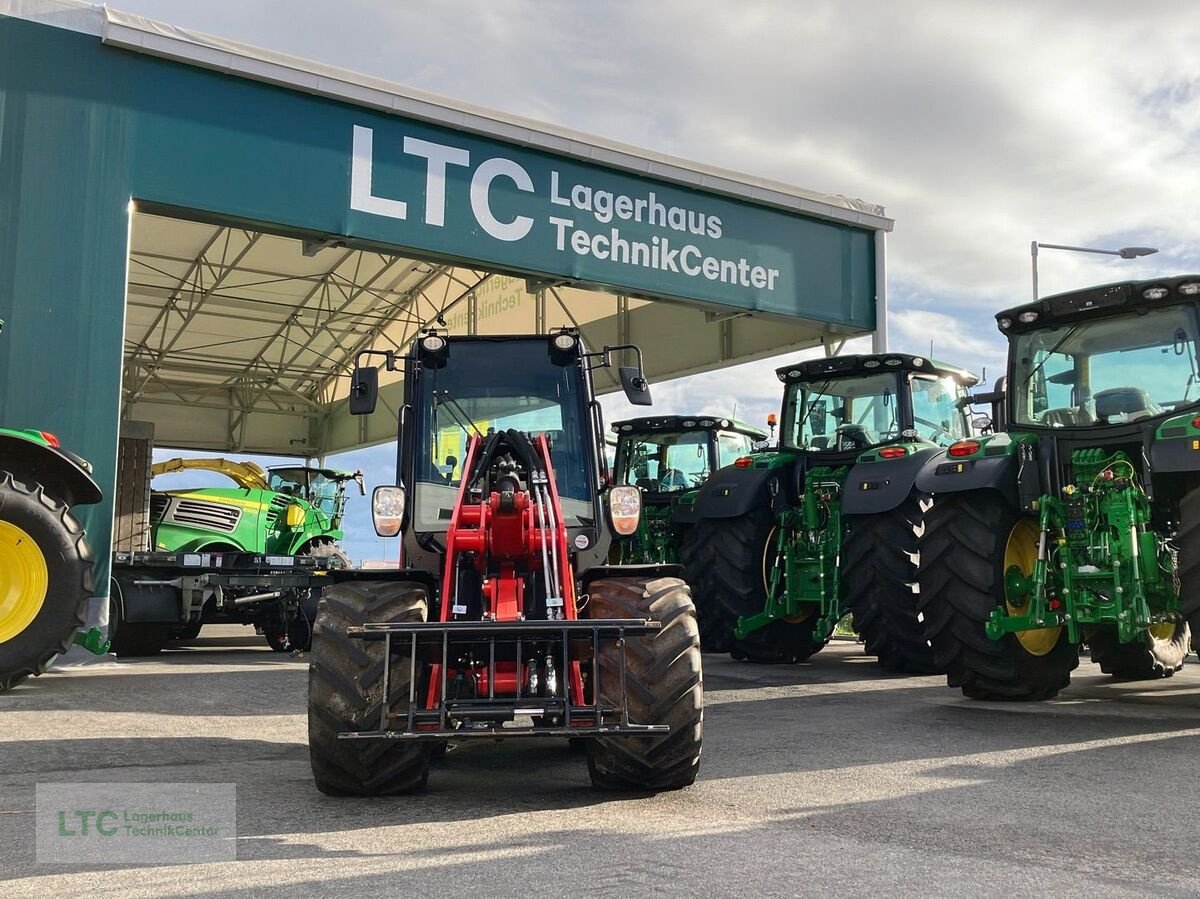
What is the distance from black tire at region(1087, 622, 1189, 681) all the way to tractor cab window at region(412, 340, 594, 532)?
5.07 metres

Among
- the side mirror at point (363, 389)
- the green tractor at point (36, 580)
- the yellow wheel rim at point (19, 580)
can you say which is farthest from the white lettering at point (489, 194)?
the side mirror at point (363, 389)

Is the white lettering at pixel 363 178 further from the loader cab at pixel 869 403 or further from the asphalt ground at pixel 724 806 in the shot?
the asphalt ground at pixel 724 806

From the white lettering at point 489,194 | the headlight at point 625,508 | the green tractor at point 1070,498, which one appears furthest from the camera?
the white lettering at point 489,194

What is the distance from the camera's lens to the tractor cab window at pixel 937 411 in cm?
1058

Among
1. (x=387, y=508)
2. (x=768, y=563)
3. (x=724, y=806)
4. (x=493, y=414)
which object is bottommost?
(x=724, y=806)

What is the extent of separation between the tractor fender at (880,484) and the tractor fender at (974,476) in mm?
1266

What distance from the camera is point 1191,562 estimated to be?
21.1 ft

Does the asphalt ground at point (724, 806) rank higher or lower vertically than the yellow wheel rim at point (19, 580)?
lower

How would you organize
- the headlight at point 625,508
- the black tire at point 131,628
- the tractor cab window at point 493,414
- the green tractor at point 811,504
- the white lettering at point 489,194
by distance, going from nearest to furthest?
the headlight at point 625,508
the tractor cab window at point 493,414
the green tractor at point 811,504
the black tire at point 131,628
the white lettering at point 489,194

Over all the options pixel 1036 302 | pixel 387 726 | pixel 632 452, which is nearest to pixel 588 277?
pixel 632 452

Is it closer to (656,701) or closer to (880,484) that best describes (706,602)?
(880,484)

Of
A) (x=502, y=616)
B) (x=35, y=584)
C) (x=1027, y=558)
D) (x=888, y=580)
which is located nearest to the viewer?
(x=502, y=616)

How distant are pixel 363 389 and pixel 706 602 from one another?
19.9 ft

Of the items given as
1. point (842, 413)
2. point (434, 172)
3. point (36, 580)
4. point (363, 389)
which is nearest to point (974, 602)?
point (842, 413)
